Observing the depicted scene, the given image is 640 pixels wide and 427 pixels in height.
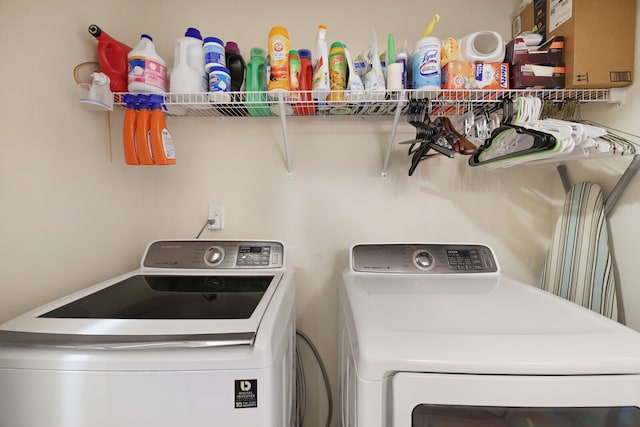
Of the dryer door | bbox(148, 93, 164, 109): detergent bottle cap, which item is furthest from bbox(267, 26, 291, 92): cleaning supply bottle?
the dryer door

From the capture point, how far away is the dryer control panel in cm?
125

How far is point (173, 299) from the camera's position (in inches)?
37.2

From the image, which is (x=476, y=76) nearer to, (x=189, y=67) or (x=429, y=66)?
(x=429, y=66)

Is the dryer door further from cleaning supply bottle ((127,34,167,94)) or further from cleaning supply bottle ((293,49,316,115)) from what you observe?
cleaning supply bottle ((127,34,167,94))

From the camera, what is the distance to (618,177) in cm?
112

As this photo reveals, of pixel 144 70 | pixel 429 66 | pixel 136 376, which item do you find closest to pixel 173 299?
pixel 136 376

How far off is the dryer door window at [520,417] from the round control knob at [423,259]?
65 centimetres

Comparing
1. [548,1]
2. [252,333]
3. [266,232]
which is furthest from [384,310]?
[548,1]

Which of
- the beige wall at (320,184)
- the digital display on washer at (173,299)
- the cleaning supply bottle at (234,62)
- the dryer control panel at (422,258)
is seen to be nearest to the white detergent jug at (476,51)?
the beige wall at (320,184)

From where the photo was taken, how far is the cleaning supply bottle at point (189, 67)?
1.14 metres

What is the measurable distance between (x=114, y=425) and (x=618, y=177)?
1.86 metres

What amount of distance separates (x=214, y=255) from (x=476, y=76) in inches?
54.2

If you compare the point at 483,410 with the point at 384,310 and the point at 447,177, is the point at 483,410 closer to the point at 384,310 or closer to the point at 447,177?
the point at 384,310

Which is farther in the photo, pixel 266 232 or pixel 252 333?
pixel 266 232
